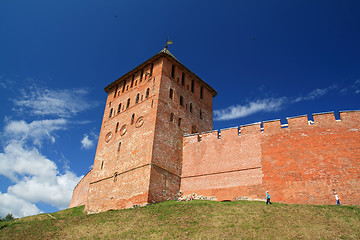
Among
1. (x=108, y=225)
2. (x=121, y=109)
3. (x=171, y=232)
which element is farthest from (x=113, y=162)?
(x=171, y=232)

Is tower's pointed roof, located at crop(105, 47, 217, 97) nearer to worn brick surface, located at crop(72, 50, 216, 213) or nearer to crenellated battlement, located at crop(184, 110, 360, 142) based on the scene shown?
worn brick surface, located at crop(72, 50, 216, 213)

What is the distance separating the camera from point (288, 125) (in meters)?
21.4

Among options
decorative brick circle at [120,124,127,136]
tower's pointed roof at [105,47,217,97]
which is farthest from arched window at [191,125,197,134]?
decorative brick circle at [120,124,127,136]

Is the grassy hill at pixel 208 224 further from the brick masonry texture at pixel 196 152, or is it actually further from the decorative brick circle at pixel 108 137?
the decorative brick circle at pixel 108 137

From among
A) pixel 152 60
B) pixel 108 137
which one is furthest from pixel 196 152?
pixel 152 60

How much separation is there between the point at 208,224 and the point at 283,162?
794 centimetres

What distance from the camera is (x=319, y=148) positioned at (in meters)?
19.6

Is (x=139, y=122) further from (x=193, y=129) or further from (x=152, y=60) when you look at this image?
(x=152, y=60)

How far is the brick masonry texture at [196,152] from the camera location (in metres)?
19.0

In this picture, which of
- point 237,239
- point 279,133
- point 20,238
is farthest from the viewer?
point 279,133

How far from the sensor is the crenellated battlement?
1990 cm

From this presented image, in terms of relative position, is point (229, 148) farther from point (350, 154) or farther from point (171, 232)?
point (171, 232)

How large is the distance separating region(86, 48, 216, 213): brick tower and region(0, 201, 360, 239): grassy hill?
3.23 meters

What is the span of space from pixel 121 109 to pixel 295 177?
16548 mm
